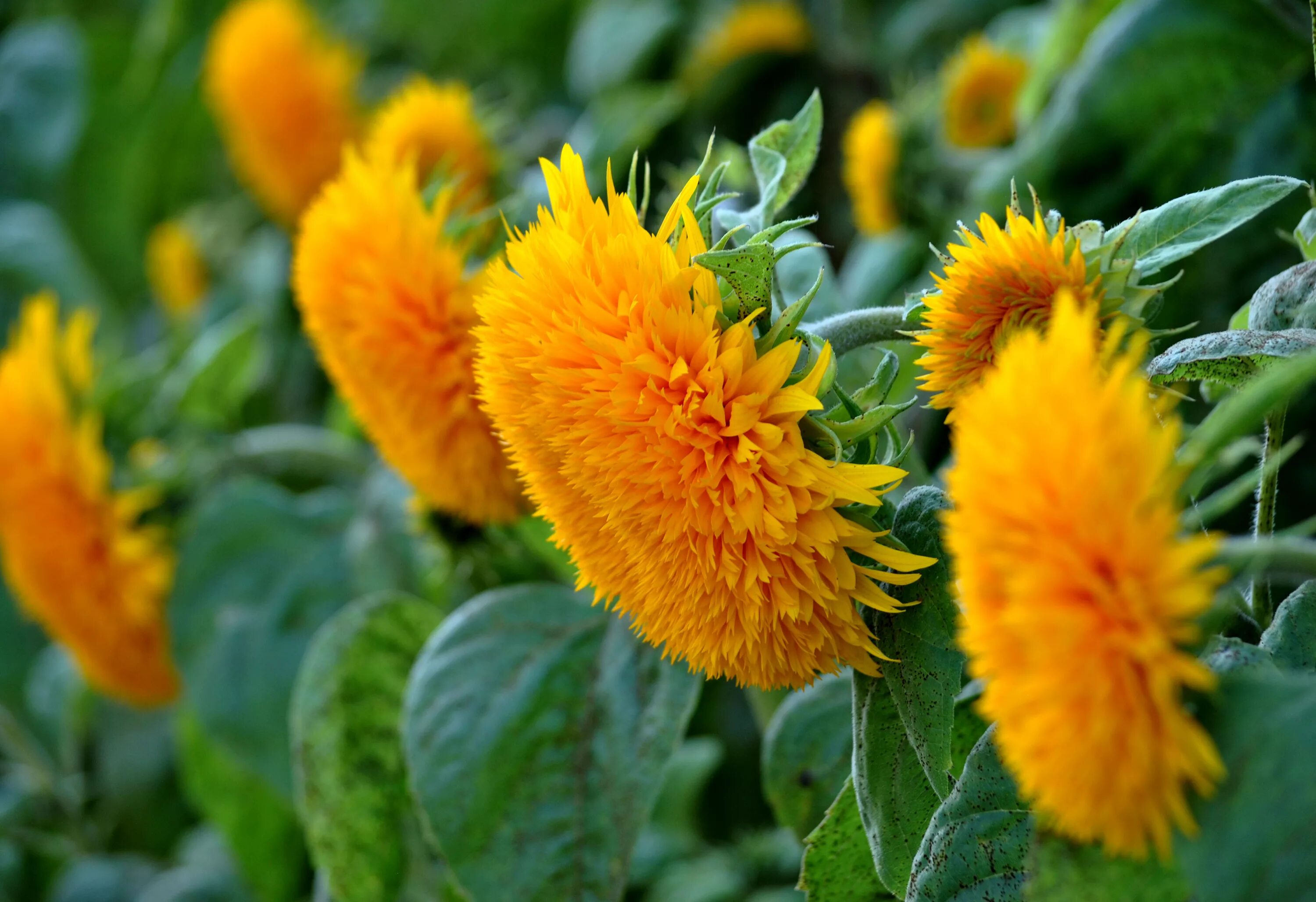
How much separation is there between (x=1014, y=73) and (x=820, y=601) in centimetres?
61

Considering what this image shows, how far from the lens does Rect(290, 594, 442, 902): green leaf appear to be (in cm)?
64

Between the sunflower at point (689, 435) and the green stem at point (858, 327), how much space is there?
53mm

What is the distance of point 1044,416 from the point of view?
0.26 meters

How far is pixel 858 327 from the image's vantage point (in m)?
0.41

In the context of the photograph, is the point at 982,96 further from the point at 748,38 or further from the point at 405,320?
the point at 405,320

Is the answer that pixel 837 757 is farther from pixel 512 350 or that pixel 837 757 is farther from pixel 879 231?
pixel 879 231

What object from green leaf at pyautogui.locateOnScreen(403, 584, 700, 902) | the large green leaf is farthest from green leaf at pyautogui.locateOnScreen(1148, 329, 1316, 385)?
the large green leaf

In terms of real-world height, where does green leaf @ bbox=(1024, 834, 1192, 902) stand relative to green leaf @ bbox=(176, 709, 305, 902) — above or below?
above

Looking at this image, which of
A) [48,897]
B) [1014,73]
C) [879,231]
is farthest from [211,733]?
[1014,73]

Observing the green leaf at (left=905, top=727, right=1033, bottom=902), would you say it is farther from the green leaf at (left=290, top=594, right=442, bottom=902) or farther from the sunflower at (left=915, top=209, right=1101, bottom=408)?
the green leaf at (left=290, top=594, right=442, bottom=902)

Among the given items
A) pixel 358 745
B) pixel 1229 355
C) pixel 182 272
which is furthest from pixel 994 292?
pixel 182 272

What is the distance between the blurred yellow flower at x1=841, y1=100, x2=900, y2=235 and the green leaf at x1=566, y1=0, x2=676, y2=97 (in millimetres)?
393

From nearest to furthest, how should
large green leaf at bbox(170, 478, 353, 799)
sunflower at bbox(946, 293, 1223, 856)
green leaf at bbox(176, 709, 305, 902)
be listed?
sunflower at bbox(946, 293, 1223, 856)
large green leaf at bbox(170, 478, 353, 799)
green leaf at bbox(176, 709, 305, 902)

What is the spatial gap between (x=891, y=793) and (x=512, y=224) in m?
0.38
